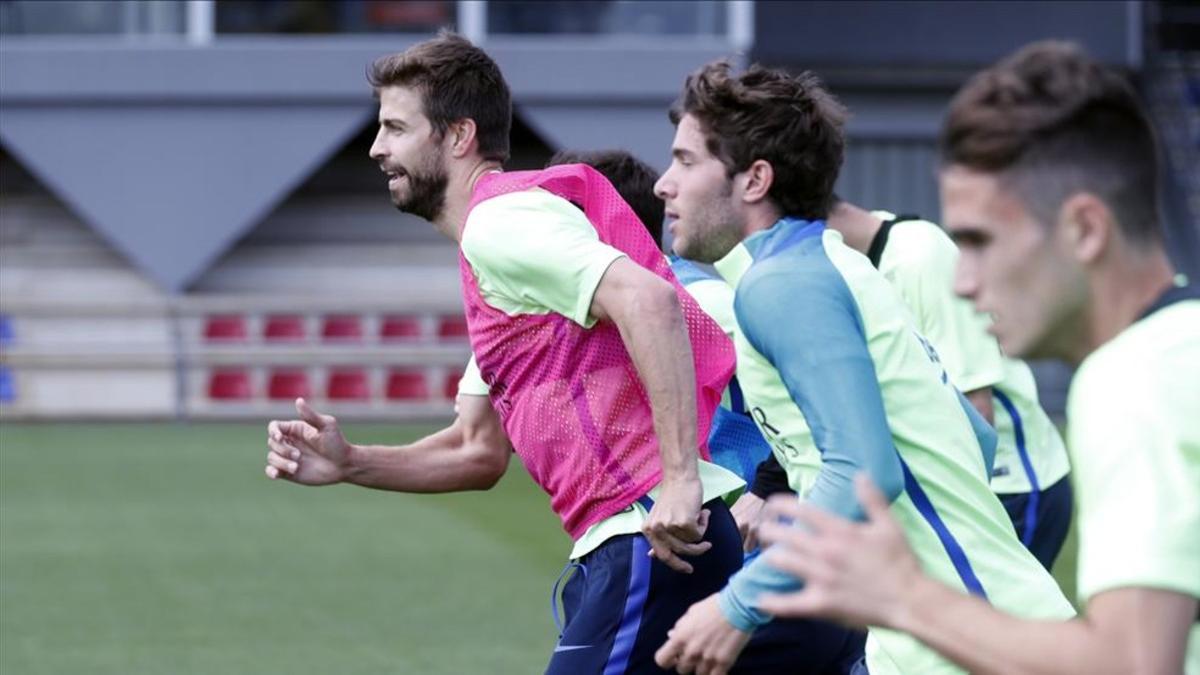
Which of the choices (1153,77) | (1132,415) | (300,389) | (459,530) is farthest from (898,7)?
(1132,415)

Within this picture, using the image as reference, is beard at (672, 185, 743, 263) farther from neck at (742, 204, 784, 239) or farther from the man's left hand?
the man's left hand

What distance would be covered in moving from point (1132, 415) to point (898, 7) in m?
18.1

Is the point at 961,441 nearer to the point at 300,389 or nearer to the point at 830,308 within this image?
the point at 830,308

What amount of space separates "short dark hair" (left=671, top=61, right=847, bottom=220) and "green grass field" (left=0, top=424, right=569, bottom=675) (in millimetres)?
3880

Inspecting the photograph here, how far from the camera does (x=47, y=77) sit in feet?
60.8

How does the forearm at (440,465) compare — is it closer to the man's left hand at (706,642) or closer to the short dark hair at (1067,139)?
the man's left hand at (706,642)

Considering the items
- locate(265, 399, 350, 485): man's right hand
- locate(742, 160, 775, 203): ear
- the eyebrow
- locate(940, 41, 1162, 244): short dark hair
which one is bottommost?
locate(265, 399, 350, 485): man's right hand

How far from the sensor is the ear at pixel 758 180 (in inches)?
148

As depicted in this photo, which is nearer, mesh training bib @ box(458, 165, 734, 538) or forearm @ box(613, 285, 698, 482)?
forearm @ box(613, 285, 698, 482)

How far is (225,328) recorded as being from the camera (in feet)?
63.6

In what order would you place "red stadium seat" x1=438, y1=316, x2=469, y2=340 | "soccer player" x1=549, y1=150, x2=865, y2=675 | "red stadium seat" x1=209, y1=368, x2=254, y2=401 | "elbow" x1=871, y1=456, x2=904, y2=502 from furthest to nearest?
"red stadium seat" x1=438, y1=316, x2=469, y2=340, "red stadium seat" x1=209, y1=368, x2=254, y2=401, "soccer player" x1=549, y1=150, x2=865, y2=675, "elbow" x1=871, y1=456, x2=904, y2=502

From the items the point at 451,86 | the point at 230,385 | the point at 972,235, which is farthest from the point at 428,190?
the point at 230,385

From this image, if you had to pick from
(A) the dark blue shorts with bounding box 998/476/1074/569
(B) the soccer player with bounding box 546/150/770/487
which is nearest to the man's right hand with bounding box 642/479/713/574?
(B) the soccer player with bounding box 546/150/770/487

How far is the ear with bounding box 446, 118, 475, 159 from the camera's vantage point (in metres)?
4.27
